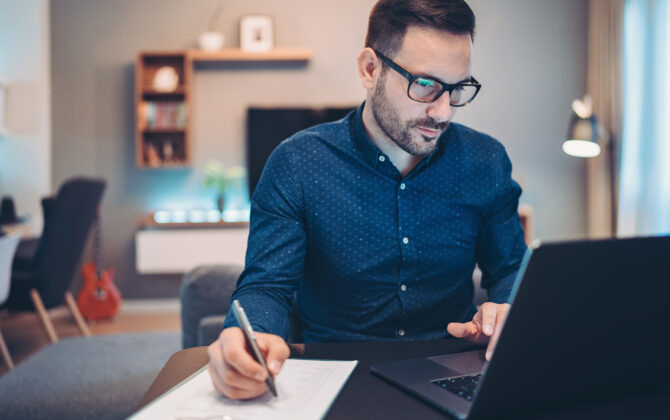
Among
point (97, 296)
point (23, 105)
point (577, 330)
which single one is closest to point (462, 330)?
point (577, 330)

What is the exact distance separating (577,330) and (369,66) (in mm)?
739

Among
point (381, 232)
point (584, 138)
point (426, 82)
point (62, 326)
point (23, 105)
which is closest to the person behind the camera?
point (426, 82)

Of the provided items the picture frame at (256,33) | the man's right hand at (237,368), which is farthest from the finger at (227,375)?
the picture frame at (256,33)

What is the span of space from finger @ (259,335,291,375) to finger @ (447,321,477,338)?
278 mm

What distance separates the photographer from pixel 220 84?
439 cm

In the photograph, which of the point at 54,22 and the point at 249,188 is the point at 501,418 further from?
the point at 54,22

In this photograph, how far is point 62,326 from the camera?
12.3 feet

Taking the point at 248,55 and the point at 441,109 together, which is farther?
the point at 248,55

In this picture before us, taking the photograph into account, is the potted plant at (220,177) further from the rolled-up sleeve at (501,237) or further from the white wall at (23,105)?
the rolled-up sleeve at (501,237)

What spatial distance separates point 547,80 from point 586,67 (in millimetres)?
322

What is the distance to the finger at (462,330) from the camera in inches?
33.1

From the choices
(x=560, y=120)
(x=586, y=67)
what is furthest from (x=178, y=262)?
(x=586, y=67)

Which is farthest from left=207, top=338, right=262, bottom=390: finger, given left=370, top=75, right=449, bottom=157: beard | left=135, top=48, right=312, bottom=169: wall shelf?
left=135, top=48, right=312, bottom=169: wall shelf

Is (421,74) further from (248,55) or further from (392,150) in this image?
(248,55)
